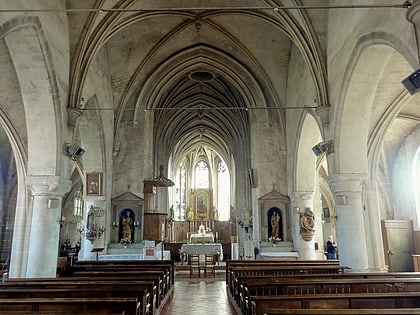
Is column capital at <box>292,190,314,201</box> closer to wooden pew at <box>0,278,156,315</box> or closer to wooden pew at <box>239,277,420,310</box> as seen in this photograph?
wooden pew at <box>239,277,420,310</box>

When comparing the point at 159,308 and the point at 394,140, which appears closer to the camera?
the point at 159,308

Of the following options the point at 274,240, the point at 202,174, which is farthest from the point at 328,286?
the point at 202,174

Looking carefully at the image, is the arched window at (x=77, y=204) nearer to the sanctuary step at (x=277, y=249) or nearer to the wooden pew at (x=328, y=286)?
the sanctuary step at (x=277, y=249)

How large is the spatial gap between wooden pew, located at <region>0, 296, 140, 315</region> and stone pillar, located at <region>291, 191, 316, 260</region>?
1210cm

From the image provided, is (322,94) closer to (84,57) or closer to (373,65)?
(373,65)

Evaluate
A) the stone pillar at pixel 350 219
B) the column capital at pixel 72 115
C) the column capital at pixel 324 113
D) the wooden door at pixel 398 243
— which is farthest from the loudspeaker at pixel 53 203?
the wooden door at pixel 398 243

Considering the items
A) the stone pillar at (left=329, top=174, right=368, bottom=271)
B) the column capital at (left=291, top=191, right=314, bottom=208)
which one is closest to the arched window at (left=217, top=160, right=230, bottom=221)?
the column capital at (left=291, top=191, right=314, bottom=208)

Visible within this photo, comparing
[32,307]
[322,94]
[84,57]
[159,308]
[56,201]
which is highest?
[84,57]

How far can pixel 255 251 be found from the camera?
17.1 metres

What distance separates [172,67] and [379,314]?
52.6 feet

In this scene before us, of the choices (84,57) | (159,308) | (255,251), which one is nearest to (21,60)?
(84,57)

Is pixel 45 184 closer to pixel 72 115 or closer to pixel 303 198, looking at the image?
pixel 72 115

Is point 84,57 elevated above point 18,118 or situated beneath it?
elevated above

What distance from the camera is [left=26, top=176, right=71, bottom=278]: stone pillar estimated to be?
32.9 ft
